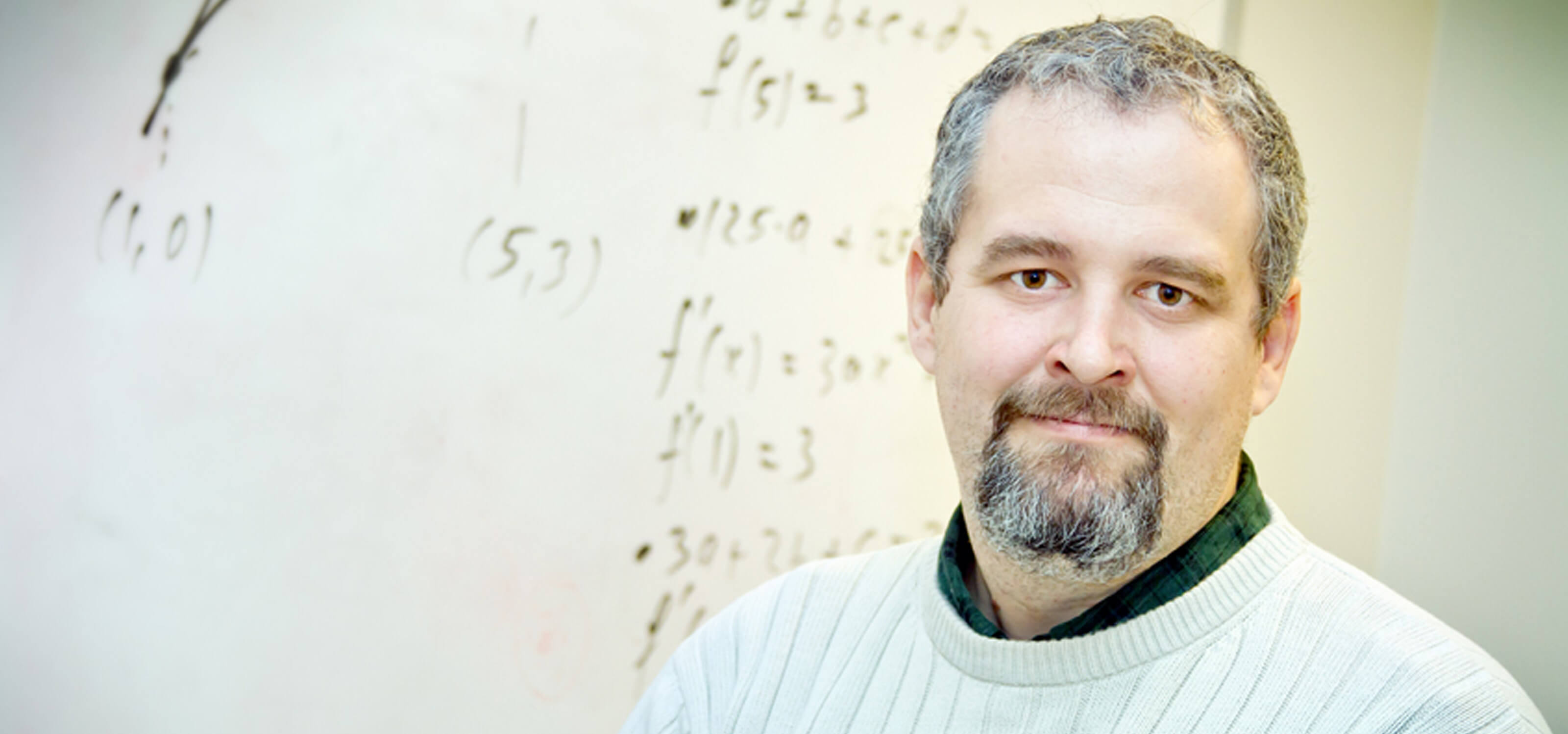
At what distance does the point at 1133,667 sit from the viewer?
2.22ft

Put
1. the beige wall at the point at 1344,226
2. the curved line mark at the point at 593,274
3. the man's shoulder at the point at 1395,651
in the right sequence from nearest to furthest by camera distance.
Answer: the man's shoulder at the point at 1395,651
the curved line mark at the point at 593,274
the beige wall at the point at 1344,226

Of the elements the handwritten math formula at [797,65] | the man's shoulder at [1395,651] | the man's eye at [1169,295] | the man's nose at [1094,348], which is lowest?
the man's shoulder at [1395,651]

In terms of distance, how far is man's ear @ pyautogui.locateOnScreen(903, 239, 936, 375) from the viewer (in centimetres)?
83

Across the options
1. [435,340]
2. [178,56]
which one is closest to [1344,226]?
[435,340]

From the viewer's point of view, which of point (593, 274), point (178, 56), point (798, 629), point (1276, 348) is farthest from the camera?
point (593, 274)

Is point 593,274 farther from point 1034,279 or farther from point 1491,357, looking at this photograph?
point 1491,357

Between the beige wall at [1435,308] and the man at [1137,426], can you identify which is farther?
the beige wall at [1435,308]

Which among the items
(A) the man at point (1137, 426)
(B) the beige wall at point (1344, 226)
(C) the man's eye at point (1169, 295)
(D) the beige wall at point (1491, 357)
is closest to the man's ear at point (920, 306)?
(A) the man at point (1137, 426)

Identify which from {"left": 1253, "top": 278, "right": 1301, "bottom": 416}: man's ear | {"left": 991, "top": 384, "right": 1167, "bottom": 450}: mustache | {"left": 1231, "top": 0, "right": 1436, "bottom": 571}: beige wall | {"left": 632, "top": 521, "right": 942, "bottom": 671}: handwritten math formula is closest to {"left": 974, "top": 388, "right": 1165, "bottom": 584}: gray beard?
{"left": 991, "top": 384, "right": 1167, "bottom": 450}: mustache

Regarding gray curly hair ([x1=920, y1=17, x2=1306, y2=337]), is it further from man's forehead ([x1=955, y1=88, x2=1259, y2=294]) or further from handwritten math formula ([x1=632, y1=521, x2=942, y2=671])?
handwritten math formula ([x1=632, y1=521, x2=942, y2=671])

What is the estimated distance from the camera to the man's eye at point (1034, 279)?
696 millimetres

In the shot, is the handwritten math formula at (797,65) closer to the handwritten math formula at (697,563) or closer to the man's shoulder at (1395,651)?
the handwritten math formula at (697,563)

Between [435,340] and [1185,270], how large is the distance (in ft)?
2.30

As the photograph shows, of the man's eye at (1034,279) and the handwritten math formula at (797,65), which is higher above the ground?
the handwritten math formula at (797,65)
